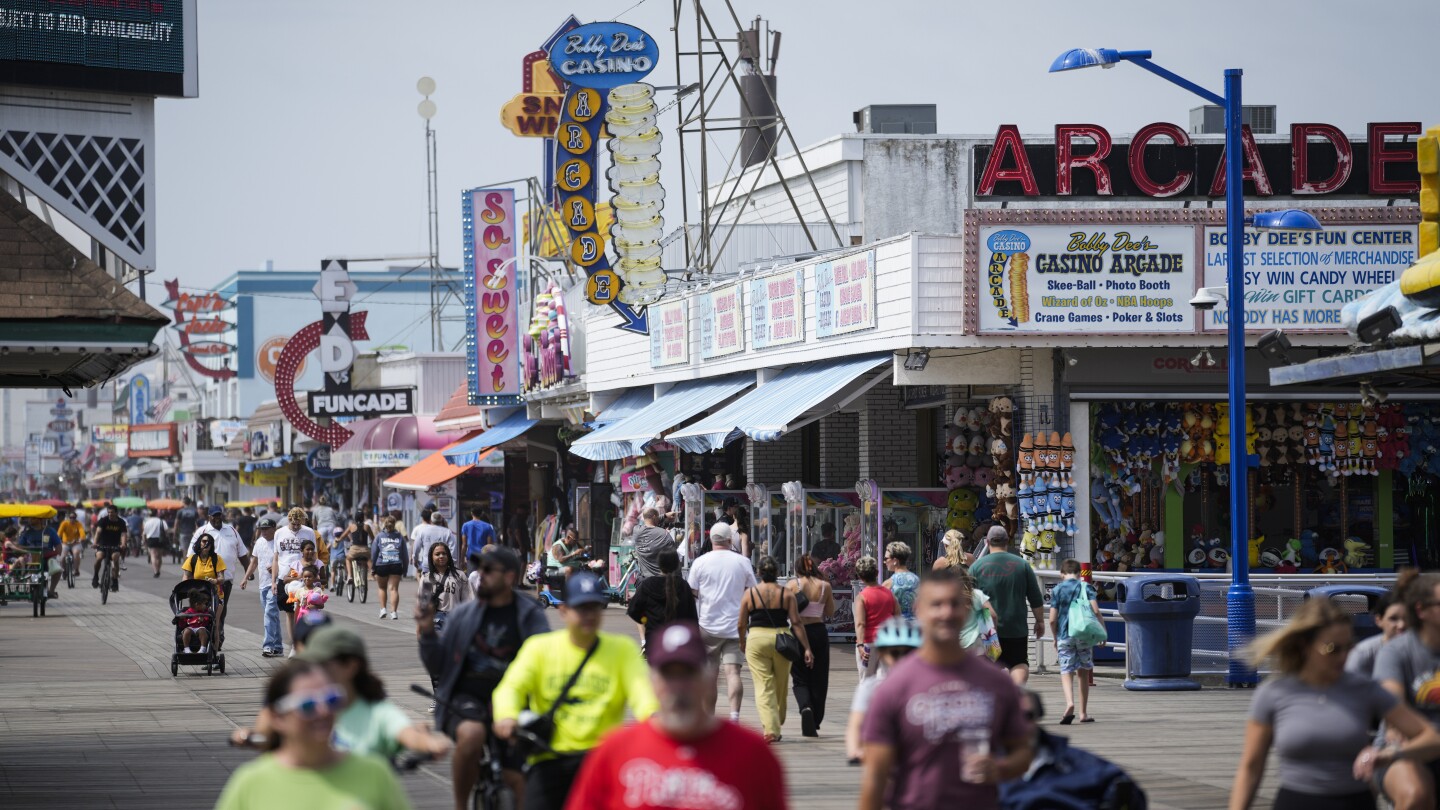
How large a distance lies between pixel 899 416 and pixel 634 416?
5780mm

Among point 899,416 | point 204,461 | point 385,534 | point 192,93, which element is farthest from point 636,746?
point 204,461

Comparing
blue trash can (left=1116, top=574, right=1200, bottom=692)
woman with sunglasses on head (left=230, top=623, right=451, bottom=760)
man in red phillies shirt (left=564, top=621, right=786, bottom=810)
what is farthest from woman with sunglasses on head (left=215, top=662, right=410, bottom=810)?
blue trash can (left=1116, top=574, right=1200, bottom=692)

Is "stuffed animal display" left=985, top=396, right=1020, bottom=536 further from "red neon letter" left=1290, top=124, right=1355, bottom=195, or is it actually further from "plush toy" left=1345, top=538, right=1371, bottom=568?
"red neon letter" left=1290, top=124, right=1355, bottom=195

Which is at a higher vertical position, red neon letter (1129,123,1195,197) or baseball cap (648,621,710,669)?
red neon letter (1129,123,1195,197)

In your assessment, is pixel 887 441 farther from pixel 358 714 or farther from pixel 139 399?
pixel 139 399

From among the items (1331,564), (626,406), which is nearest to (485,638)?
(1331,564)

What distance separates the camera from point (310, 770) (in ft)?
18.0

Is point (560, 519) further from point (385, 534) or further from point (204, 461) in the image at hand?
point (204, 461)

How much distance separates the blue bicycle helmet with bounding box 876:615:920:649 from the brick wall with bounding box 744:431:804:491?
20994mm

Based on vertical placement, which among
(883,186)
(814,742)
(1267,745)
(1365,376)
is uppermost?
(883,186)

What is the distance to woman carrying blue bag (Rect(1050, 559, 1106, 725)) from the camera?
15.7m

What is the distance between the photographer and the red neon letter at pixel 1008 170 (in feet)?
73.3

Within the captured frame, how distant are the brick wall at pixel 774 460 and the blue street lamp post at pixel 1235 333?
11205 mm

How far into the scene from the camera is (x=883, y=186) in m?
35.8
